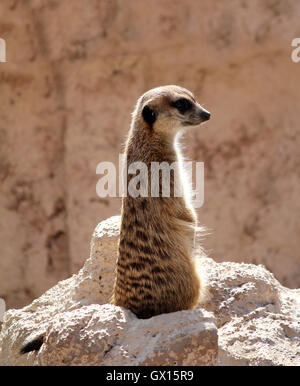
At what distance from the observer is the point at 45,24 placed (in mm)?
4754

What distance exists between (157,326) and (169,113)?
0.74m

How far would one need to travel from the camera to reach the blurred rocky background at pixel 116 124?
466 centimetres

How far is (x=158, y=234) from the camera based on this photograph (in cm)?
199

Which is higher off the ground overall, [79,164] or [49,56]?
[49,56]

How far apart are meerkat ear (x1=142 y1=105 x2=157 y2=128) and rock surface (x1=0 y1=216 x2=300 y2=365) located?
0.51 m

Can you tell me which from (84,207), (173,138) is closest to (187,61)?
(84,207)

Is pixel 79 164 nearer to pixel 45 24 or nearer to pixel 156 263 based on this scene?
pixel 45 24

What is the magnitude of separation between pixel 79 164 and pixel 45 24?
106 cm

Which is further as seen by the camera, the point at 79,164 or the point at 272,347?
the point at 79,164

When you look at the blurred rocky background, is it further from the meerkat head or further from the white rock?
the white rock
